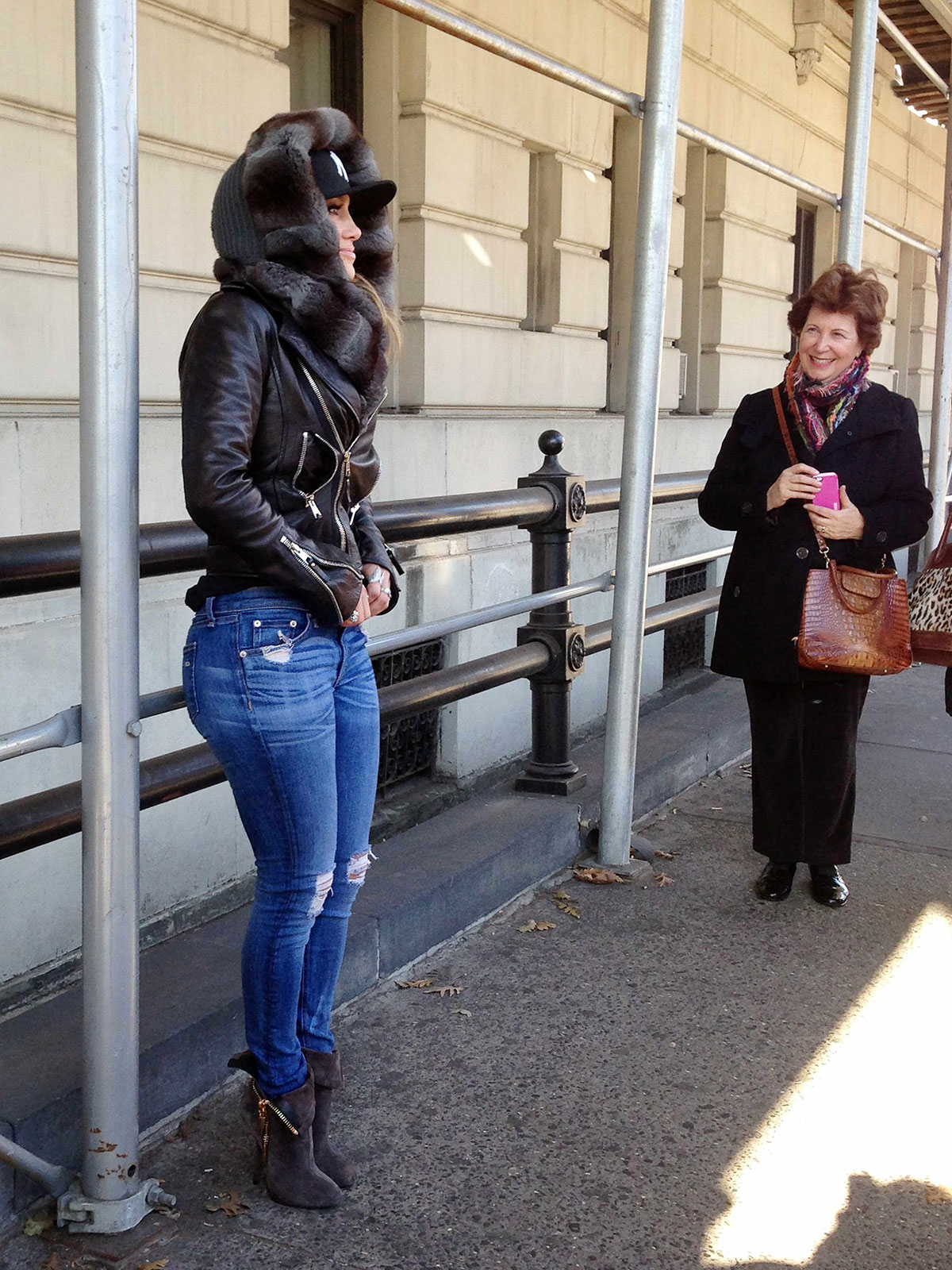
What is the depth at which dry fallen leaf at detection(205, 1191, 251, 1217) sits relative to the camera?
2604 mm

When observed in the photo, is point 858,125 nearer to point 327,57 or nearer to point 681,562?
point 681,562

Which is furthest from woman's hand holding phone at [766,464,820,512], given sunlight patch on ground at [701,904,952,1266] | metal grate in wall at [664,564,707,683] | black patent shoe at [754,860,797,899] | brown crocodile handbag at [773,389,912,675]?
metal grate in wall at [664,564,707,683]

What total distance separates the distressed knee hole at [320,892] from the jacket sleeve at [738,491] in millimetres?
2121

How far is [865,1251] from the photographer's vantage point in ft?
8.42

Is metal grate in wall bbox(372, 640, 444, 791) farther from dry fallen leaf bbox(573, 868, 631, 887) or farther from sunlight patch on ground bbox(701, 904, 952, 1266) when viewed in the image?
sunlight patch on ground bbox(701, 904, 952, 1266)

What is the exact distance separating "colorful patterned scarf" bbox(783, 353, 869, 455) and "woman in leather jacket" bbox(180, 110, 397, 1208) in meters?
1.88

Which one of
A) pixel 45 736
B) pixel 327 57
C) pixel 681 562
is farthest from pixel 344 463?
pixel 327 57

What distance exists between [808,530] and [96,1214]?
2.71 metres

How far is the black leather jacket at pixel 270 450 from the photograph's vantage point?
7.60 ft

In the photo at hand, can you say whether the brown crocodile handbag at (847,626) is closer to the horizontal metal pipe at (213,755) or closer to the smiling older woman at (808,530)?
the smiling older woman at (808,530)

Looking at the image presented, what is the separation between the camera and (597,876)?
4453 millimetres

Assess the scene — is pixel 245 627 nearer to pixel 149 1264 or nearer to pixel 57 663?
pixel 149 1264

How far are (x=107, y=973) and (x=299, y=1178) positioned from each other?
1.75 ft

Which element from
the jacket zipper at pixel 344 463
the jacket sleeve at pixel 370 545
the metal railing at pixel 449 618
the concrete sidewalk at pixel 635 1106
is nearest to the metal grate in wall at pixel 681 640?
the metal railing at pixel 449 618
